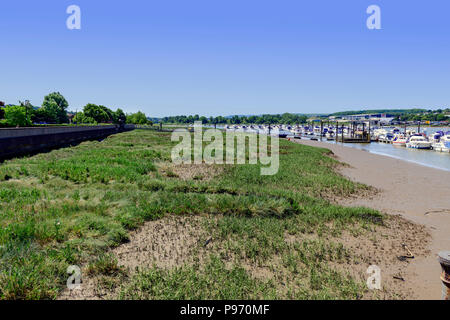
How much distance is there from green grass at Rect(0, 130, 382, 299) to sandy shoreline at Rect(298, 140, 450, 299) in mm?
2024

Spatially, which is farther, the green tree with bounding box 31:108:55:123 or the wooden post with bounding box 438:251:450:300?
the green tree with bounding box 31:108:55:123

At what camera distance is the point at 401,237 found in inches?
468

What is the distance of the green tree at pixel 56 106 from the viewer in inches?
3867

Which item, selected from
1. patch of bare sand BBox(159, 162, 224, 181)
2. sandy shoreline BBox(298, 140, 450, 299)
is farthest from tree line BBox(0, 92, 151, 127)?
sandy shoreline BBox(298, 140, 450, 299)

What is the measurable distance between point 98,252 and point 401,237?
1114 centimetres

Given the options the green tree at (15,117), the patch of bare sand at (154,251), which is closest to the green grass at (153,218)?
the patch of bare sand at (154,251)

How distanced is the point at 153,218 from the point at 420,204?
53.2 feet

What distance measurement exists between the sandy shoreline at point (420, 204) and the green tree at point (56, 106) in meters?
96.7

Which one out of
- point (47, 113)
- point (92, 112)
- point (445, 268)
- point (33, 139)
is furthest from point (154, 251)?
point (92, 112)

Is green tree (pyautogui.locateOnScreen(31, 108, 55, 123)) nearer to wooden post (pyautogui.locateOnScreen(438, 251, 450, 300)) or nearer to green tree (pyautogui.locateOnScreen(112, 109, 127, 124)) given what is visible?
green tree (pyautogui.locateOnScreen(112, 109, 127, 124))

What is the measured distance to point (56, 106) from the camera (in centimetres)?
10094

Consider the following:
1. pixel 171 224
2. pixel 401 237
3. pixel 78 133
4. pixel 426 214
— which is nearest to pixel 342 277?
pixel 401 237

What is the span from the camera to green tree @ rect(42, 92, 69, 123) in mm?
98213
